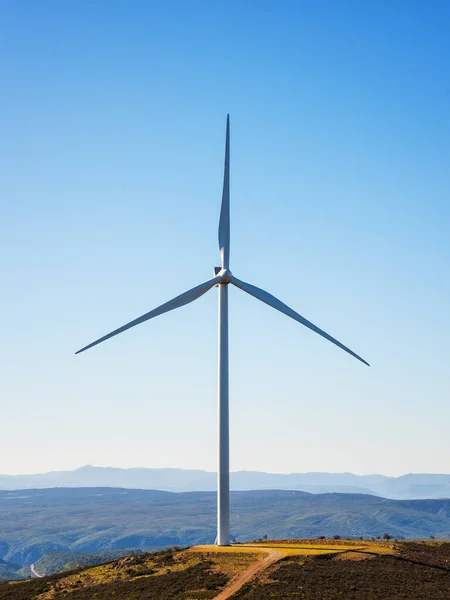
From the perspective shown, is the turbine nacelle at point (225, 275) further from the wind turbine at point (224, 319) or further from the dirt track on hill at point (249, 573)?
the dirt track on hill at point (249, 573)

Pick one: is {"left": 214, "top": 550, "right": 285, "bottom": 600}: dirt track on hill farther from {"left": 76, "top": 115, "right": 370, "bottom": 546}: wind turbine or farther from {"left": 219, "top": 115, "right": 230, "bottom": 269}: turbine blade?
{"left": 219, "top": 115, "right": 230, "bottom": 269}: turbine blade

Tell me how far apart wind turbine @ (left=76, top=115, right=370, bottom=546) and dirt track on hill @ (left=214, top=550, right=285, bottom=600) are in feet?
22.9

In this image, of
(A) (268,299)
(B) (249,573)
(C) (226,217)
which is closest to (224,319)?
(A) (268,299)

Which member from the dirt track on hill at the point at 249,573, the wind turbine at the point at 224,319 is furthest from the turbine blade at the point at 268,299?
the dirt track on hill at the point at 249,573

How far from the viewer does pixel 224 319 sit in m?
87.6

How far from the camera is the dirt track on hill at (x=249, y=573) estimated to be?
68.6 meters

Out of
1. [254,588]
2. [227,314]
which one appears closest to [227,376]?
[227,314]

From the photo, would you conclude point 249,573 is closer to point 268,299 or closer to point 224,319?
point 224,319

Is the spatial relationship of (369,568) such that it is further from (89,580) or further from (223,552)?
(89,580)

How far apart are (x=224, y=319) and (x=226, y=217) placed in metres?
13.9

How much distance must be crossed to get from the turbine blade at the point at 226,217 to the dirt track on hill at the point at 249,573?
31690 millimetres

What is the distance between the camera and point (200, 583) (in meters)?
71.9

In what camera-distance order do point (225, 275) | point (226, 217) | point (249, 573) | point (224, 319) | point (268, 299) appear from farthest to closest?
1. point (226, 217)
2. point (268, 299)
3. point (225, 275)
4. point (224, 319)
5. point (249, 573)

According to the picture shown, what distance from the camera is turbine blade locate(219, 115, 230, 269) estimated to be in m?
92.6
